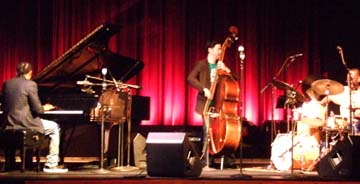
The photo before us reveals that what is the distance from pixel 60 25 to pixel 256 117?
410 cm

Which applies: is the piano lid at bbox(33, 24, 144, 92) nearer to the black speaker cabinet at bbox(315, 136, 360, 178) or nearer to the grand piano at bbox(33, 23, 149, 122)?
the grand piano at bbox(33, 23, 149, 122)

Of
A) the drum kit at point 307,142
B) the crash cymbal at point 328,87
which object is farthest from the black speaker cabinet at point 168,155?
the crash cymbal at point 328,87

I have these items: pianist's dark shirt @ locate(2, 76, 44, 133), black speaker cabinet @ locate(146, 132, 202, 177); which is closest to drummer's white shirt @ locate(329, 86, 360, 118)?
black speaker cabinet @ locate(146, 132, 202, 177)

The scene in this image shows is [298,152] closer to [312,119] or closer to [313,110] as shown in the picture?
[312,119]

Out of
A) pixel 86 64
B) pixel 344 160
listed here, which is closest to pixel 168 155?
pixel 344 160

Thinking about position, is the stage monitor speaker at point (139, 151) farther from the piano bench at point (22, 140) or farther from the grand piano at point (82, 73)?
the piano bench at point (22, 140)

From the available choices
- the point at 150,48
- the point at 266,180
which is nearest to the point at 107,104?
the point at 266,180

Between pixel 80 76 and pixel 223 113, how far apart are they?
242 cm

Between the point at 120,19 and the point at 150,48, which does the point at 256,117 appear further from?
the point at 120,19

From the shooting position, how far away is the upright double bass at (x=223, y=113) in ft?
24.6

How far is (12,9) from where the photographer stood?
37.3 ft

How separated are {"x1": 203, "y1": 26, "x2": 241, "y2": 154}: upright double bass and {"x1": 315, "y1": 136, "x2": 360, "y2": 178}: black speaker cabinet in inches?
50.6

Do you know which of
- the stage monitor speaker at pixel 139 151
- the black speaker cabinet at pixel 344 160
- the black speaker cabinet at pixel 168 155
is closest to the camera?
the black speaker cabinet at pixel 168 155

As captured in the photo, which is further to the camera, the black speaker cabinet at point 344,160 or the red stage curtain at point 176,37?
the red stage curtain at point 176,37
